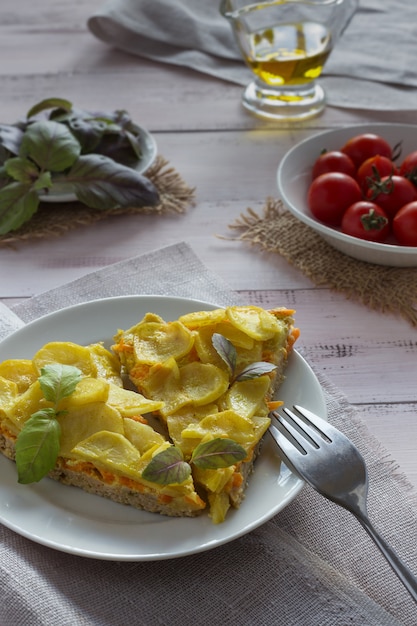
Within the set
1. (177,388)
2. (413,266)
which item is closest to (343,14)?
(413,266)

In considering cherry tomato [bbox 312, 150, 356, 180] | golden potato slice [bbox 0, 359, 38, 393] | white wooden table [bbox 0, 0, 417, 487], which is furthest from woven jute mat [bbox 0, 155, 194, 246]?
golden potato slice [bbox 0, 359, 38, 393]

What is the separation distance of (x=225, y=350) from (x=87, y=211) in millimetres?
1300

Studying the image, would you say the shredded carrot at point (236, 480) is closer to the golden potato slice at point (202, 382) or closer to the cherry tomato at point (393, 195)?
the golden potato slice at point (202, 382)

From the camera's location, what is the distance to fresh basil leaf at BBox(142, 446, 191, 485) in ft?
5.37

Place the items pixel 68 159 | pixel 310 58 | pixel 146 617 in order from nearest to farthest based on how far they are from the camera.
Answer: pixel 146 617, pixel 68 159, pixel 310 58

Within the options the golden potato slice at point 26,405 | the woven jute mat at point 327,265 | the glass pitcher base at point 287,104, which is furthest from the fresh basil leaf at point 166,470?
the glass pitcher base at point 287,104

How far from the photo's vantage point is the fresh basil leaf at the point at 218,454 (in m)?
1.66

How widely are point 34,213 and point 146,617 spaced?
67.4 inches

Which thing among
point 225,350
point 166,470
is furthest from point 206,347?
point 166,470

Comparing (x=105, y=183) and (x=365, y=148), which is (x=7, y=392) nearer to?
(x=105, y=183)

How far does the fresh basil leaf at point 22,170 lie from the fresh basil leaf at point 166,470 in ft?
5.04

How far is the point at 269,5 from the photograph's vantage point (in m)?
3.54

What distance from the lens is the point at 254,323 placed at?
2035mm

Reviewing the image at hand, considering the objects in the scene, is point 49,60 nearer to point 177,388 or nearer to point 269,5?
point 269,5
